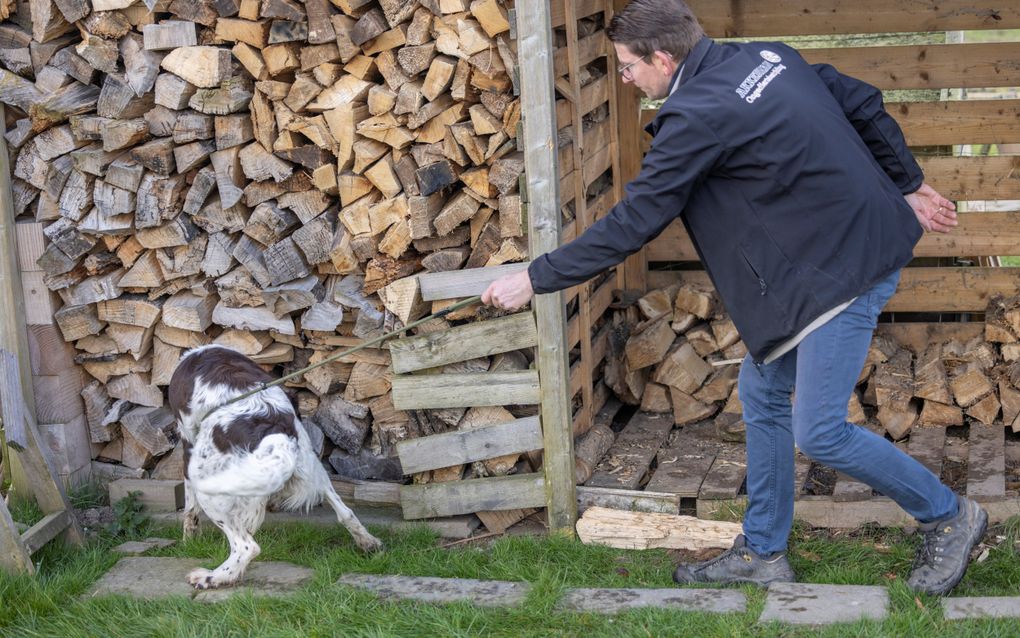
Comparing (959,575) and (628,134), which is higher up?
(628,134)

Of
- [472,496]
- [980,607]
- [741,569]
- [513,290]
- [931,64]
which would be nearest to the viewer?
[980,607]

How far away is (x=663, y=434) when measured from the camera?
5.45m

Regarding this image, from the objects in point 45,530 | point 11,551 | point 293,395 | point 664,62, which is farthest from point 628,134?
point 11,551

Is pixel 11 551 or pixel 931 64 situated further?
pixel 931 64

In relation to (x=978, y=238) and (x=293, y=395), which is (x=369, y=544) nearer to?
(x=293, y=395)

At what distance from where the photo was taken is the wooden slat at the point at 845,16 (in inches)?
213

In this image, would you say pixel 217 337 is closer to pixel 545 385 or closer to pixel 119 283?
pixel 119 283

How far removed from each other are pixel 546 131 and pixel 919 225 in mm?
1439

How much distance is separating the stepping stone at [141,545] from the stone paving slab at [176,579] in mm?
158

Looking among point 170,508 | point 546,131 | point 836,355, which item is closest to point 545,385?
point 546,131

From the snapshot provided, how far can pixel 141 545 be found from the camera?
4812mm

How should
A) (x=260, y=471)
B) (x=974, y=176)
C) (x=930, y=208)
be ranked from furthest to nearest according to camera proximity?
(x=974, y=176), (x=260, y=471), (x=930, y=208)

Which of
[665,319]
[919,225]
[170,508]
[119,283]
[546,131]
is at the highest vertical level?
[546,131]

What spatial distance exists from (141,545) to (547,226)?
231 centimetres
